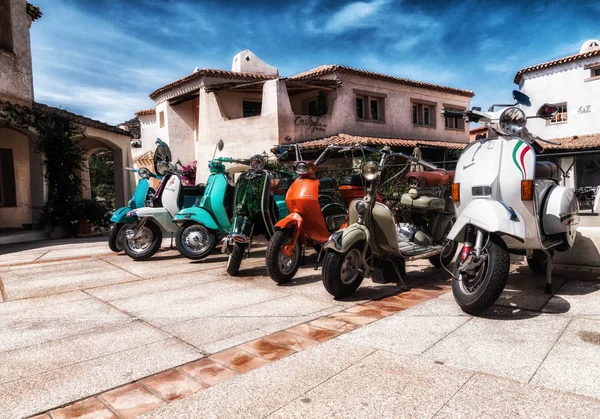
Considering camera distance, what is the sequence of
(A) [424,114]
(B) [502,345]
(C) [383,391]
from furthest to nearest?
(A) [424,114] < (B) [502,345] < (C) [383,391]

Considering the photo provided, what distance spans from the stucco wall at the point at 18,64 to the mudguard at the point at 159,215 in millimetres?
6792

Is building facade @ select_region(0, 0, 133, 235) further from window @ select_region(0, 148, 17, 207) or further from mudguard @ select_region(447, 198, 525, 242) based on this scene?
mudguard @ select_region(447, 198, 525, 242)

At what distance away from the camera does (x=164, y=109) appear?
21.6 meters

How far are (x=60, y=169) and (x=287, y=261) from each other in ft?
32.3

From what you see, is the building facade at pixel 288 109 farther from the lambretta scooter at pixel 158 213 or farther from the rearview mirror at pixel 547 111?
the rearview mirror at pixel 547 111

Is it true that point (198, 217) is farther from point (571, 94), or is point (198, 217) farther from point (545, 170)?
point (571, 94)

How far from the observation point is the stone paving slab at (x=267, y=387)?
210cm

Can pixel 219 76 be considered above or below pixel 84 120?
above

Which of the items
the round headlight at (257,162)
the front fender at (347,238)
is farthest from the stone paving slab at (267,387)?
the round headlight at (257,162)

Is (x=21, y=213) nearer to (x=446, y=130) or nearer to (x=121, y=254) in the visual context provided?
(x=121, y=254)

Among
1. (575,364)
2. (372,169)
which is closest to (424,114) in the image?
(372,169)

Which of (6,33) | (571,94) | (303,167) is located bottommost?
(303,167)

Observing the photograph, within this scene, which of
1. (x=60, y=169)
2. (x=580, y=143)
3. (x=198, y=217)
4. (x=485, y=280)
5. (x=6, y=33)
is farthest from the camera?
(x=580, y=143)

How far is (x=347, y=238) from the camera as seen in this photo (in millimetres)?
3941
